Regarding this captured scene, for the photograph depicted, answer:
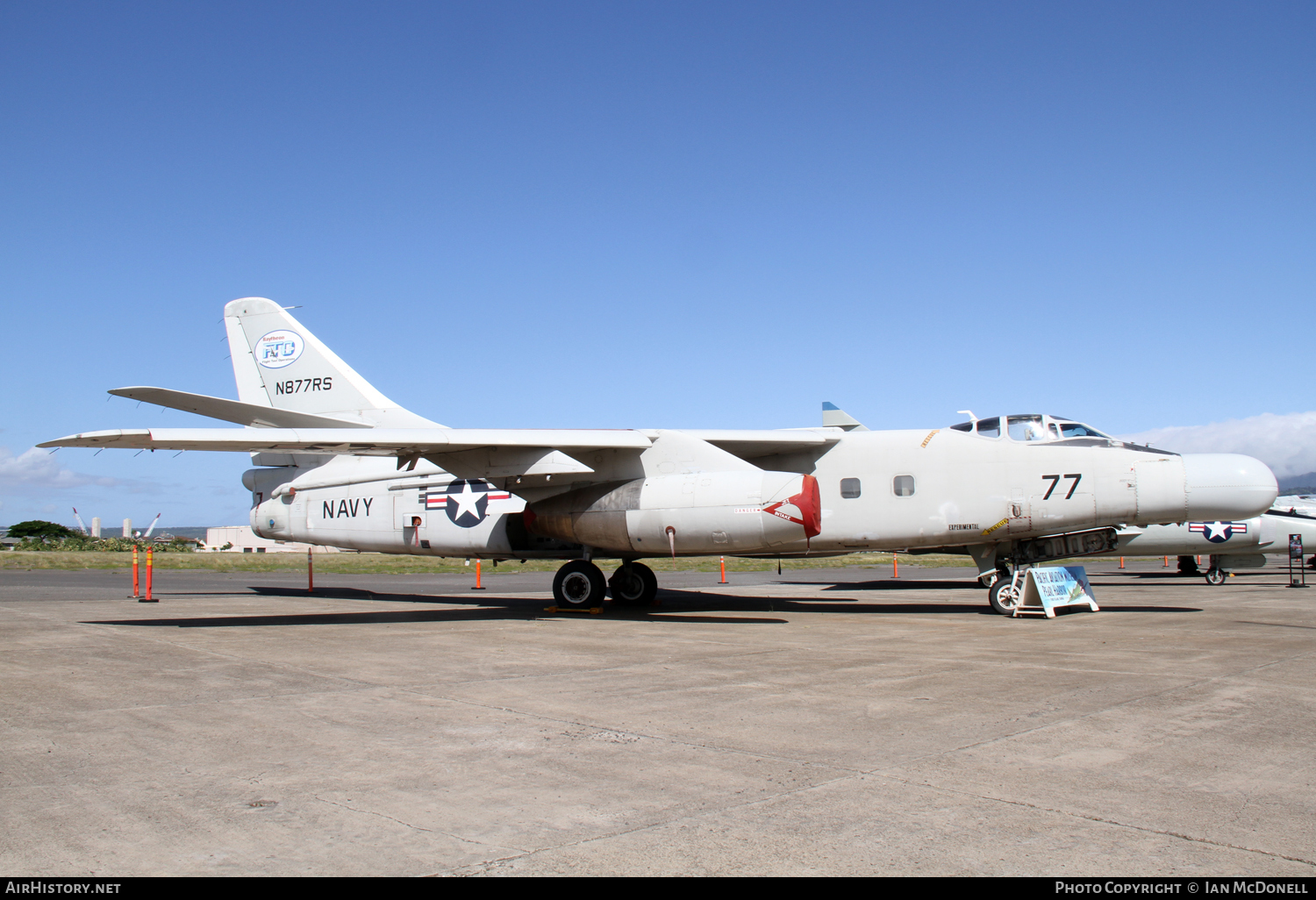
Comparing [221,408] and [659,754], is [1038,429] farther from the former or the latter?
[221,408]

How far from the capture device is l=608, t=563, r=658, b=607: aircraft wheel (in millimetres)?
15672

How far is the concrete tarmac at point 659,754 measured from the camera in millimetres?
3414

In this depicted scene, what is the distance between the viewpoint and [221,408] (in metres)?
13.0

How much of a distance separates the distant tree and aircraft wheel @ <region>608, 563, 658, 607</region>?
3532 inches

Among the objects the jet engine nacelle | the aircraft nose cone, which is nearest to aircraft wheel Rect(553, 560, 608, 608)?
the jet engine nacelle

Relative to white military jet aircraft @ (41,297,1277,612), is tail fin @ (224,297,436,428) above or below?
above

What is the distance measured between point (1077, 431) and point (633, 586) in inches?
305

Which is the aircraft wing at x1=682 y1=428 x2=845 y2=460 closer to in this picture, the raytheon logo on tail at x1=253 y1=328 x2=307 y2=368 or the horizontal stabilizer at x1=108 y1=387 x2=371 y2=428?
the horizontal stabilizer at x1=108 y1=387 x2=371 y2=428

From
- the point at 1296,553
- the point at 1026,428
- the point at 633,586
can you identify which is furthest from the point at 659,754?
the point at 1296,553
